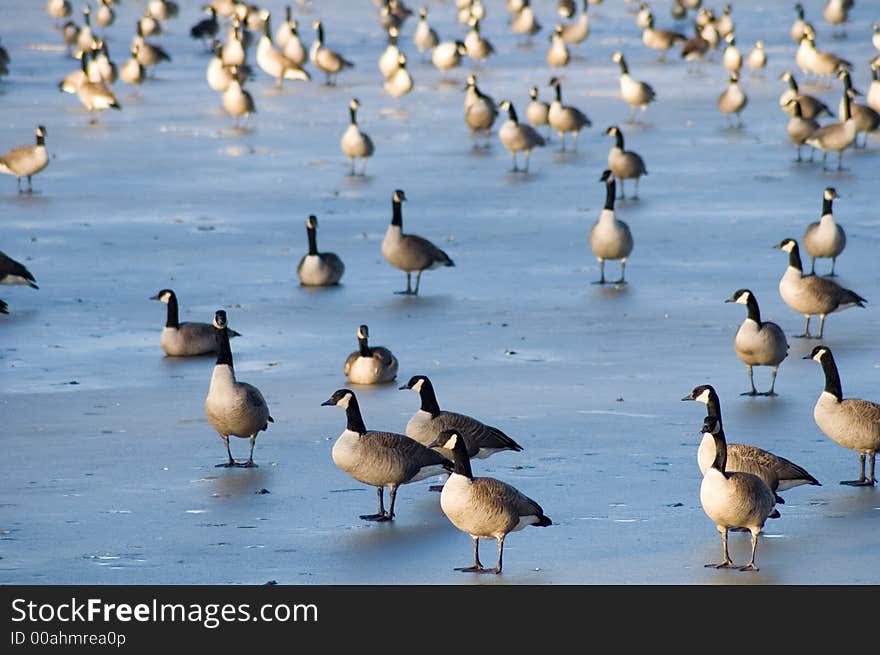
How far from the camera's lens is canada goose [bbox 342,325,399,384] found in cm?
1590

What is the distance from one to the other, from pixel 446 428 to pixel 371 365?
3483 millimetres

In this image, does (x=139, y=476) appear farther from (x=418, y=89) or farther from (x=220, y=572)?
(x=418, y=89)

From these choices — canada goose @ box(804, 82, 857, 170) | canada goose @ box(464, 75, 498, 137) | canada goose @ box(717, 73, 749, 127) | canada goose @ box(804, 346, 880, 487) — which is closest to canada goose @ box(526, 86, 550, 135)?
canada goose @ box(464, 75, 498, 137)

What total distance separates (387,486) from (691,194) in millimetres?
16235

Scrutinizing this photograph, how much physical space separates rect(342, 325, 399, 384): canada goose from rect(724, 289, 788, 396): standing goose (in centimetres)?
326

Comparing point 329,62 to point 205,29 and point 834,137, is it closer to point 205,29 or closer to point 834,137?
point 205,29

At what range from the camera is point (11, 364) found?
1712 centimetres

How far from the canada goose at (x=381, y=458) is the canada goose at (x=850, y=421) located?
2977 millimetres

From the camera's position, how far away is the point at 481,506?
412 inches

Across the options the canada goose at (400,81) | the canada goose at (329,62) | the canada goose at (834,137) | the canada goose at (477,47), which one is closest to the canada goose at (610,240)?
the canada goose at (834,137)

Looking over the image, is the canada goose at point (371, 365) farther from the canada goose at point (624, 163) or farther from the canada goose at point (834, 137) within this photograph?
the canada goose at point (834, 137)

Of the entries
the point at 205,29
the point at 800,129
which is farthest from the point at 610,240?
the point at 205,29

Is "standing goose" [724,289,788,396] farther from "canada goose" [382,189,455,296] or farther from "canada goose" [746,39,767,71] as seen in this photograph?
"canada goose" [746,39,767,71]

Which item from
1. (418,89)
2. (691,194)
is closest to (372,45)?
(418,89)
